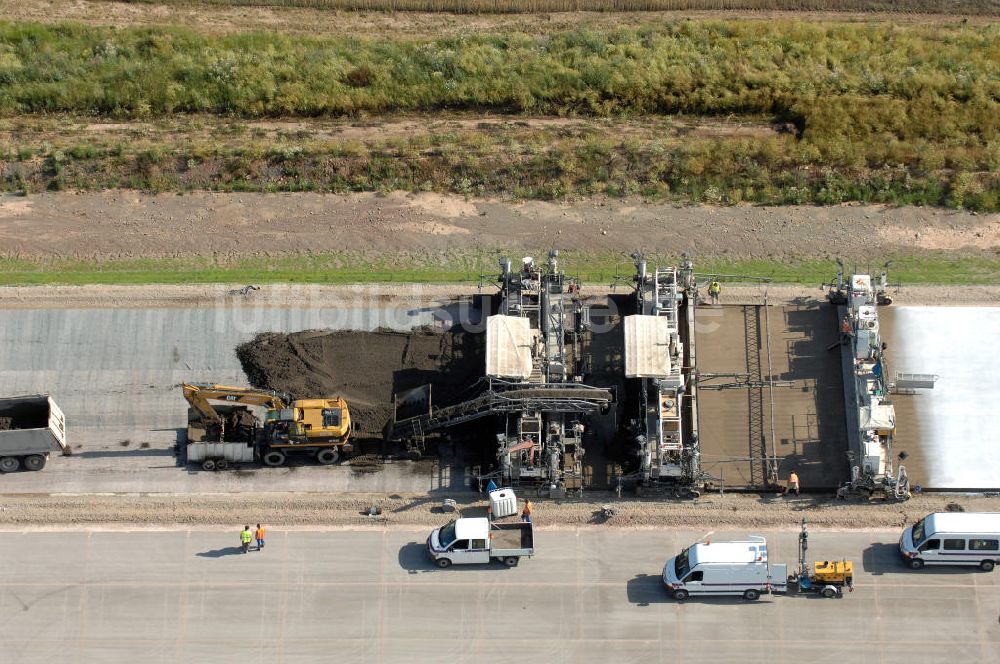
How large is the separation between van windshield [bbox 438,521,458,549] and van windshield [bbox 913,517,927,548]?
21.4 metres

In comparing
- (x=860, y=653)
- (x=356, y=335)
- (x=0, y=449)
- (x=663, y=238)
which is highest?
(x=663, y=238)

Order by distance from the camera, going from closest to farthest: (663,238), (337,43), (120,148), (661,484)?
(661,484) < (663,238) < (120,148) < (337,43)

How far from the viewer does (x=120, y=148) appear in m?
75.1

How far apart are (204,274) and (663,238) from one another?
27.2 m

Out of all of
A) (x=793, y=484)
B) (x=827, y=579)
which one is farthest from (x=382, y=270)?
(x=827, y=579)

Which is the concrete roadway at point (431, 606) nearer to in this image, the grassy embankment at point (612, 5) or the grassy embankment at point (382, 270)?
the grassy embankment at point (382, 270)

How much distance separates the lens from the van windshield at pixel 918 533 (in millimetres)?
53688

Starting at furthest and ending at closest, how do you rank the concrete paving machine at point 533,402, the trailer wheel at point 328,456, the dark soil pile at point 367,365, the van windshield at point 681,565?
the dark soil pile at point 367,365, the trailer wheel at point 328,456, the concrete paving machine at point 533,402, the van windshield at point 681,565

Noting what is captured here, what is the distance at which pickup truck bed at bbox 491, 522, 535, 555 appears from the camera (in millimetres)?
54375

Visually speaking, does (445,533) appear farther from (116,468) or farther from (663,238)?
(663,238)

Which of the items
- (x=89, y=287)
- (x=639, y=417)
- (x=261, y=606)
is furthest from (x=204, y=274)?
(x=639, y=417)

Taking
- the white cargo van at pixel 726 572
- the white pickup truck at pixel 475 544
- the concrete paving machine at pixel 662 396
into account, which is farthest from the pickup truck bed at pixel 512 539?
the white cargo van at pixel 726 572

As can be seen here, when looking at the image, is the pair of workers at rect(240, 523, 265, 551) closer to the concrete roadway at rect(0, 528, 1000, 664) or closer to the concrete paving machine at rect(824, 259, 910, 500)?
the concrete roadway at rect(0, 528, 1000, 664)

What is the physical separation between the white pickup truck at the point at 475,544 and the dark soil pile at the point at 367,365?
8302 millimetres
